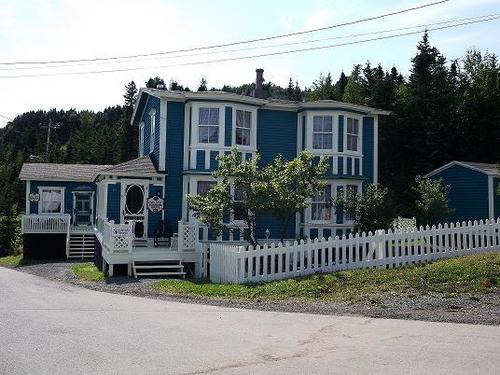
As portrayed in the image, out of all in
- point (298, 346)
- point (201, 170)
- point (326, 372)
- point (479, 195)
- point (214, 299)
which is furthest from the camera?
point (479, 195)

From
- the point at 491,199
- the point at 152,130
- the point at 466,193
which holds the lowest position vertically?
the point at 491,199

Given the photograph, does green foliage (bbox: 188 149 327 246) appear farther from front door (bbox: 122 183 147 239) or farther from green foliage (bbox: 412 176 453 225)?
green foliage (bbox: 412 176 453 225)

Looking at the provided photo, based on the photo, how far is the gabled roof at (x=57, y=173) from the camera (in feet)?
117

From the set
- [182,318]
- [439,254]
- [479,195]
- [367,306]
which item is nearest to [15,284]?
[182,318]

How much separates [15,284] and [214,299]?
872 centimetres

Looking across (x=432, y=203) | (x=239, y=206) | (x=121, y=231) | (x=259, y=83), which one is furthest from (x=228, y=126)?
(x=432, y=203)

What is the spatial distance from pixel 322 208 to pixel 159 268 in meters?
8.28

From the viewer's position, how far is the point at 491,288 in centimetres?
1356

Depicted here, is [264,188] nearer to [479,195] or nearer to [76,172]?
[479,195]

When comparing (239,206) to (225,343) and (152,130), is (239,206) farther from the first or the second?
(225,343)

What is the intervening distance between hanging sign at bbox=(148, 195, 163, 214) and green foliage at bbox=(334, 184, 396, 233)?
776 centimetres

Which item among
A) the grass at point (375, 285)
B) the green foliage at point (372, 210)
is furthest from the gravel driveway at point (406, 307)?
the green foliage at point (372, 210)

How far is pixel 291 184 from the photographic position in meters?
19.8

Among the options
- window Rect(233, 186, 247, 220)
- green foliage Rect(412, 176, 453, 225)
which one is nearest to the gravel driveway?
window Rect(233, 186, 247, 220)
